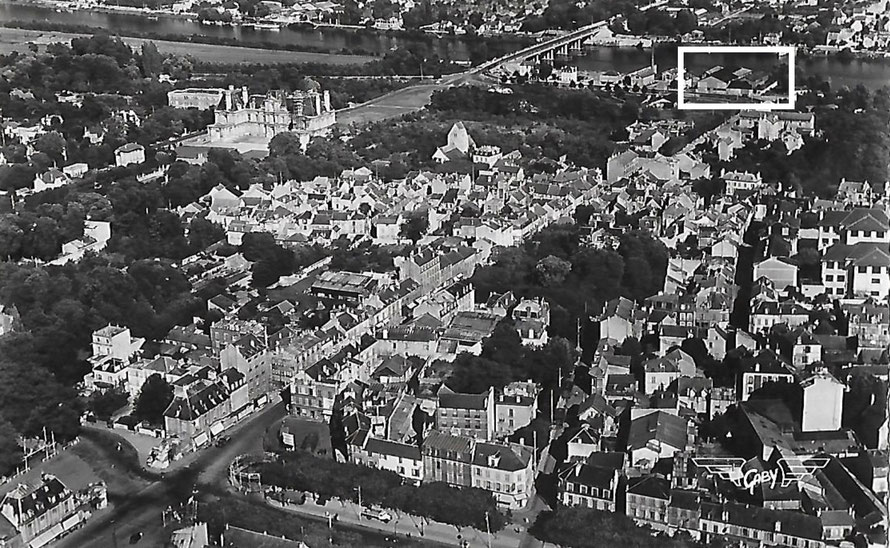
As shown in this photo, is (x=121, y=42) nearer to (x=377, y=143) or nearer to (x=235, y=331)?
(x=377, y=143)

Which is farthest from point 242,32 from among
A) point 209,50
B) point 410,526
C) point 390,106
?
point 410,526

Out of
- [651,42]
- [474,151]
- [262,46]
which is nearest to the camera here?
[474,151]

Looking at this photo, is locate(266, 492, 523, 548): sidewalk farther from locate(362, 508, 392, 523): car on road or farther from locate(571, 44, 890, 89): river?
locate(571, 44, 890, 89): river

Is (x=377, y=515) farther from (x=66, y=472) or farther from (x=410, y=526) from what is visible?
(x=66, y=472)

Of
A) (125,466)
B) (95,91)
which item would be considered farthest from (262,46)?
(125,466)

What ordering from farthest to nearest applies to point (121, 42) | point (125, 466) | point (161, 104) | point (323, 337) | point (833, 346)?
point (121, 42), point (161, 104), point (323, 337), point (833, 346), point (125, 466)

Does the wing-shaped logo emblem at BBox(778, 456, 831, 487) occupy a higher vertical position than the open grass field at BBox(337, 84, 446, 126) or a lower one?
lower

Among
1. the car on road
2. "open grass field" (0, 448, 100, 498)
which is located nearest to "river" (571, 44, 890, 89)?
the car on road

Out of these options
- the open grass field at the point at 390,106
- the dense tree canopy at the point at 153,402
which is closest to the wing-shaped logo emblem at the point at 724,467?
the dense tree canopy at the point at 153,402
